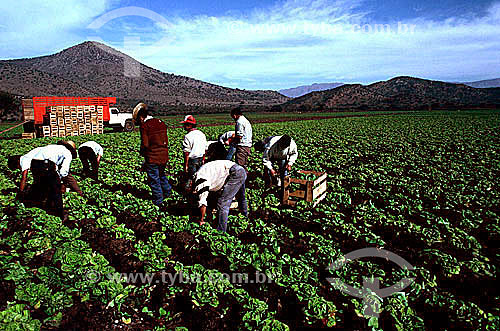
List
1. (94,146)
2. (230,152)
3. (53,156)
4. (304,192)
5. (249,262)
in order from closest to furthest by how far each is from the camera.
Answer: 1. (249,262)
2. (53,156)
3. (304,192)
4. (230,152)
5. (94,146)

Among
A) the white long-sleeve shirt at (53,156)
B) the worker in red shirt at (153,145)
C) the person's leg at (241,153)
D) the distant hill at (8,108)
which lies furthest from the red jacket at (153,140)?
the distant hill at (8,108)

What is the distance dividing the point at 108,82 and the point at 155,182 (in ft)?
428

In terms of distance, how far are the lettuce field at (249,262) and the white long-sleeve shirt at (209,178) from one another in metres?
0.69

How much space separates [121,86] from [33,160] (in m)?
126

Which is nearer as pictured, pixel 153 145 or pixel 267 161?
pixel 153 145

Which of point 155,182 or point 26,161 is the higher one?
point 26,161

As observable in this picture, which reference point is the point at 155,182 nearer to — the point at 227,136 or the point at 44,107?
the point at 227,136

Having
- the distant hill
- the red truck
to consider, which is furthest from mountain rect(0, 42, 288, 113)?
the red truck

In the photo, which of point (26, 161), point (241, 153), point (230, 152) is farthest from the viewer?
point (230, 152)

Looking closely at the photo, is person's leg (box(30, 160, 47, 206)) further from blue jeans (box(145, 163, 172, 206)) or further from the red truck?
the red truck

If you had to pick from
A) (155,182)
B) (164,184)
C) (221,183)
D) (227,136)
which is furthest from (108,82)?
(221,183)

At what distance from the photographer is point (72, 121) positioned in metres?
20.3

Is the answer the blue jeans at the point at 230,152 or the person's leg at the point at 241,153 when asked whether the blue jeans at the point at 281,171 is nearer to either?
the person's leg at the point at 241,153

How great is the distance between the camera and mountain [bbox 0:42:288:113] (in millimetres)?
87500
